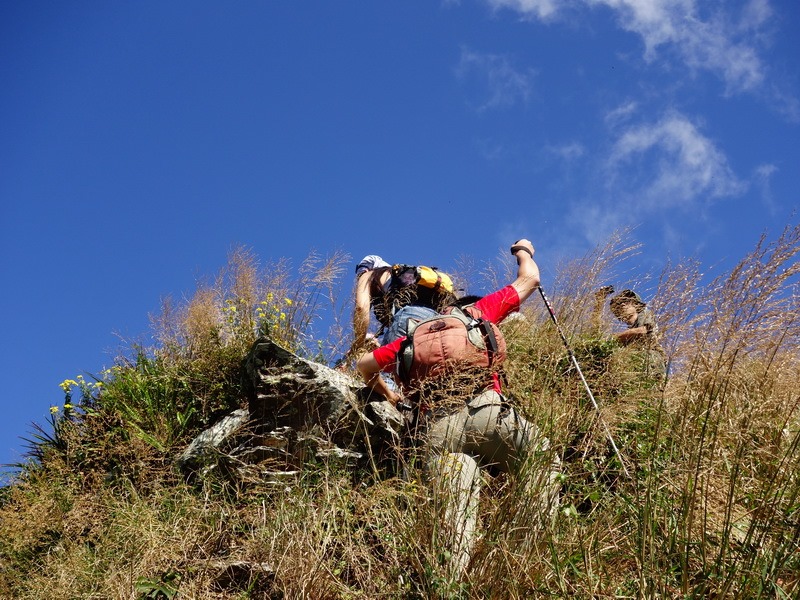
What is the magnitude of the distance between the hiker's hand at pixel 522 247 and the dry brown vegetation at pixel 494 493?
1.45ft

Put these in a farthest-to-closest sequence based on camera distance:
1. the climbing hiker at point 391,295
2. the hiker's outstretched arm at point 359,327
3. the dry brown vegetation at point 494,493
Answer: the hiker's outstretched arm at point 359,327, the climbing hiker at point 391,295, the dry brown vegetation at point 494,493

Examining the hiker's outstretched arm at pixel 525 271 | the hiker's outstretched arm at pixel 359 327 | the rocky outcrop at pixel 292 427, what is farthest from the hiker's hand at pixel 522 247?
the rocky outcrop at pixel 292 427

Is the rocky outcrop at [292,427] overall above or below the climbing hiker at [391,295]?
below

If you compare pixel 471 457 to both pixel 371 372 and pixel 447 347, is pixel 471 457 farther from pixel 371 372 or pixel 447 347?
pixel 371 372

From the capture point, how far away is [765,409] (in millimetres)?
3295

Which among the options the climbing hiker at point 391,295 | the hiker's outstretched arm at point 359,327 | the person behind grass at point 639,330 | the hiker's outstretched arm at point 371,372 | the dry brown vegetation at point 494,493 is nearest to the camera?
the dry brown vegetation at point 494,493

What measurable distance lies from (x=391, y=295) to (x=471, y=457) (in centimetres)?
217

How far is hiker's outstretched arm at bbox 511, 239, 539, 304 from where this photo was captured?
5.26m

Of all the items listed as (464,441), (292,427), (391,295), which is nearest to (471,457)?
(464,441)

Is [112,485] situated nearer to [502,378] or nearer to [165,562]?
[165,562]

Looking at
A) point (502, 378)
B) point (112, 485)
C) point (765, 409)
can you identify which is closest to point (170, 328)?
point (112, 485)

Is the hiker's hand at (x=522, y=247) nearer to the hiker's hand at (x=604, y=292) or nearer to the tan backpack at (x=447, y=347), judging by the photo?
the hiker's hand at (x=604, y=292)

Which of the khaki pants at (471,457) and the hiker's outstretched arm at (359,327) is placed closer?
the khaki pants at (471,457)

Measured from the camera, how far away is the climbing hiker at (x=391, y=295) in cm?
561
